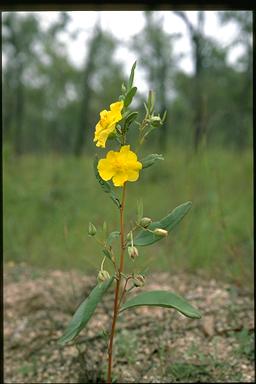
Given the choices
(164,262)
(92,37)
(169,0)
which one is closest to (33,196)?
(164,262)

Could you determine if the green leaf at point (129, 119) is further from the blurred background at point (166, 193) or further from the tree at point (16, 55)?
the tree at point (16, 55)

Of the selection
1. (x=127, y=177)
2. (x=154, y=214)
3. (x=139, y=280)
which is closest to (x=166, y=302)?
(x=139, y=280)

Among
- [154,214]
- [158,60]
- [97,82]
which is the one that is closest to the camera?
[154,214]

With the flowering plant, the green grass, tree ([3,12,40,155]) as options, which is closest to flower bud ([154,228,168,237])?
the flowering plant

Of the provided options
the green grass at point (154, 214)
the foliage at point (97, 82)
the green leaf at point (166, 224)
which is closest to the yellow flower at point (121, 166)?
the green leaf at point (166, 224)

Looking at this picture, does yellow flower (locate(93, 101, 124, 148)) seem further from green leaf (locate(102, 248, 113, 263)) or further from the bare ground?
the bare ground

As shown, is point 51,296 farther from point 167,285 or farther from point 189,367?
point 189,367

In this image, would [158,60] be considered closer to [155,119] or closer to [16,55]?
[16,55]
